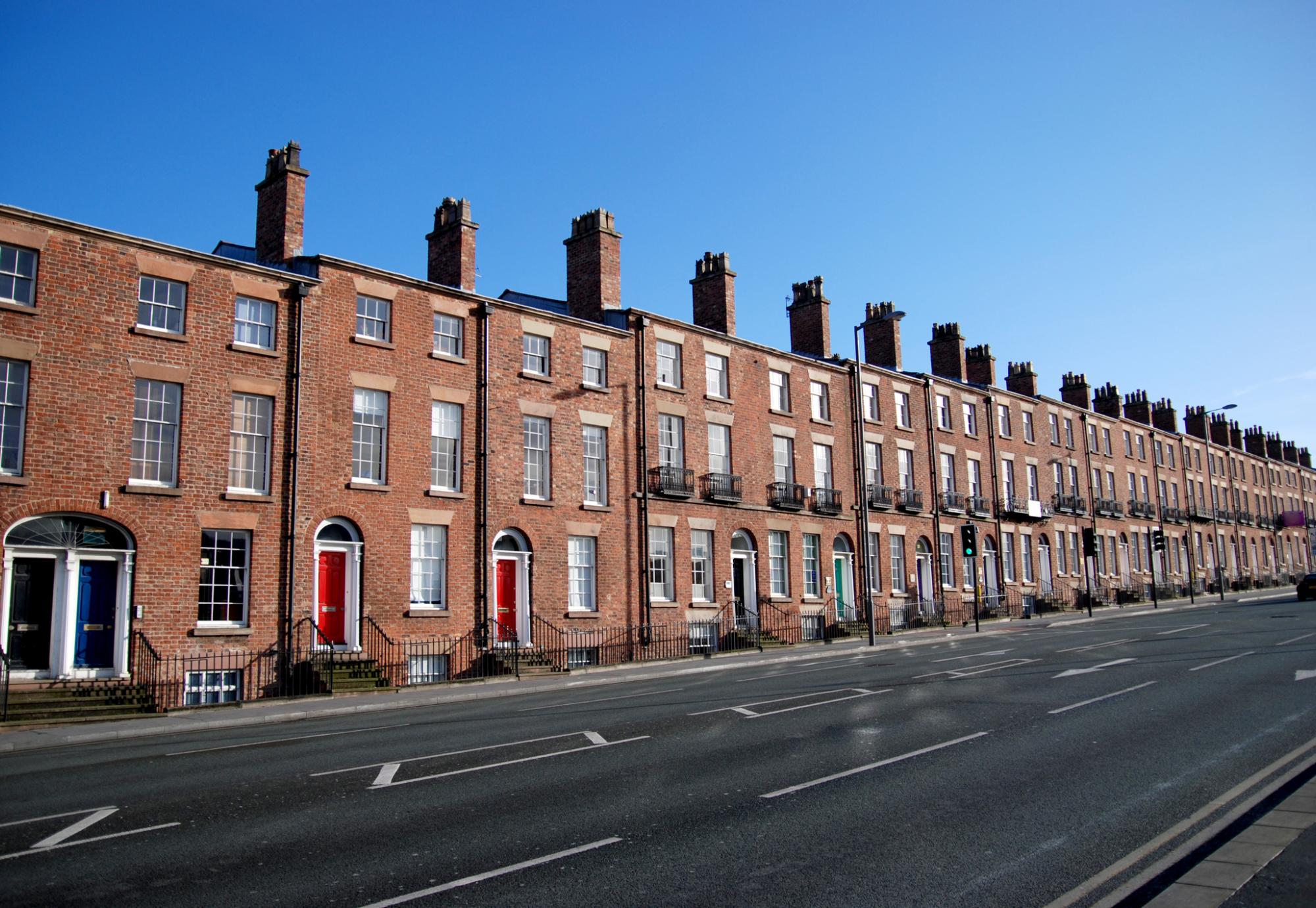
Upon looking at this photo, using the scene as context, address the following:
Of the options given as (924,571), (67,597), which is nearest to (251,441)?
(67,597)

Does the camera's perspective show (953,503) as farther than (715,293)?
Yes

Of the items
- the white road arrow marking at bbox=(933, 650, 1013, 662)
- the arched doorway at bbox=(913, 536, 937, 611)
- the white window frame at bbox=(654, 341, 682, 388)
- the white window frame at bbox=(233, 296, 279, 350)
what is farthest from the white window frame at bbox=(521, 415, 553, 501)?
the arched doorway at bbox=(913, 536, 937, 611)

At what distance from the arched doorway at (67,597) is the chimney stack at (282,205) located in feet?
28.6

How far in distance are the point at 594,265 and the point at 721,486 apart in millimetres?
8378

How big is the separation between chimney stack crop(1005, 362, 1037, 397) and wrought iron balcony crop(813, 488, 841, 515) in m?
19.4

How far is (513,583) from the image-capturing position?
2748cm

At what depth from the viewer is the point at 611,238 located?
31938mm

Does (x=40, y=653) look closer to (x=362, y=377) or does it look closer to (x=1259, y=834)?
(x=362, y=377)

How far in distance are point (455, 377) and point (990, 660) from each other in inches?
599

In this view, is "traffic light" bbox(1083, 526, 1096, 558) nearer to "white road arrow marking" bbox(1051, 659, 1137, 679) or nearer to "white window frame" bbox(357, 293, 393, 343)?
"white road arrow marking" bbox(1051, 659, 1137, 679)

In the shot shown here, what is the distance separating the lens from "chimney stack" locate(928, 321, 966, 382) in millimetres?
47719

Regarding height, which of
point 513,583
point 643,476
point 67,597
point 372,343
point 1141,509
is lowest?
point 67,597

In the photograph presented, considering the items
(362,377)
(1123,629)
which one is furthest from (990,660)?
(362,377)

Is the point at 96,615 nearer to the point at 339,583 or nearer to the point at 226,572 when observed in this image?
the point at 226,572
